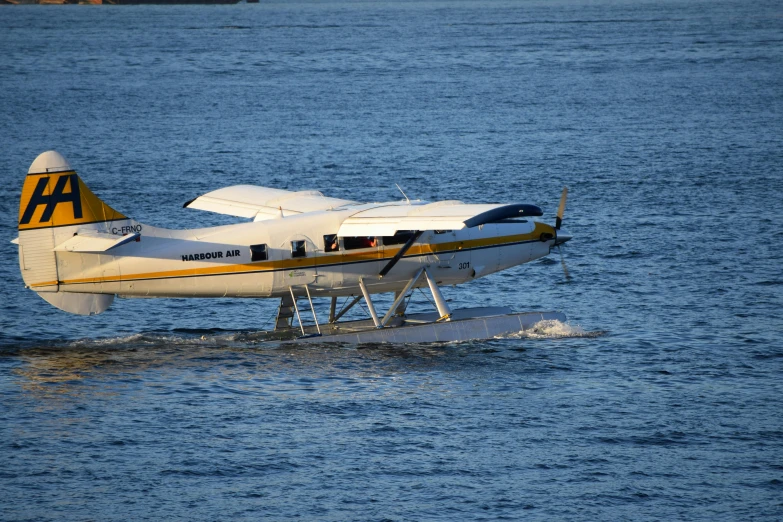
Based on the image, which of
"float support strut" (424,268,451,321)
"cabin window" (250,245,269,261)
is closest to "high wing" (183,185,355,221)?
"cabin window" (250,245,269,261)

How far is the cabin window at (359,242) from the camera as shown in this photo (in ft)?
86.4

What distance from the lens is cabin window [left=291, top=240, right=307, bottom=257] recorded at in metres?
26.0

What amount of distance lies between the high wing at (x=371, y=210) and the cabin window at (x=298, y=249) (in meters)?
0.96

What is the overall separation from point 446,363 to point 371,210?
4.16 metres

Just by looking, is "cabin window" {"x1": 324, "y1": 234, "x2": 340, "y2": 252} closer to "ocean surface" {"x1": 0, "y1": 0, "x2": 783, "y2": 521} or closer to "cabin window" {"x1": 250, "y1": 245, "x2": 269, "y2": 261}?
"cabin window" {"x1": 250, "y1": 245, "x2": 269, "y2": 261}

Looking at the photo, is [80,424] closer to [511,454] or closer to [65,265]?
[65,265]

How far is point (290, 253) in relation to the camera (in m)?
A: 26.0

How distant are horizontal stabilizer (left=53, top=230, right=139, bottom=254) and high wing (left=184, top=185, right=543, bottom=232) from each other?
4.74m

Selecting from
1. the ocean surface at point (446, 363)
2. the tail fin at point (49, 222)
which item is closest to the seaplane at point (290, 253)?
the tail fin at point (49, 222)

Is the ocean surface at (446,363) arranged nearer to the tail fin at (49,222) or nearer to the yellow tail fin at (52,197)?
the tail fin at (49,222)

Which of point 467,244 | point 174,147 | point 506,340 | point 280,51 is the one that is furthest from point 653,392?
point 280,51

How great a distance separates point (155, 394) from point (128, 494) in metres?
4.52

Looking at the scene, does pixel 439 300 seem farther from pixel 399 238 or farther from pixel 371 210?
pixel 371 210

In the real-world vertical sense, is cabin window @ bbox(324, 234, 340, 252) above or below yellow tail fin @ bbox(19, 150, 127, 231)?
below
